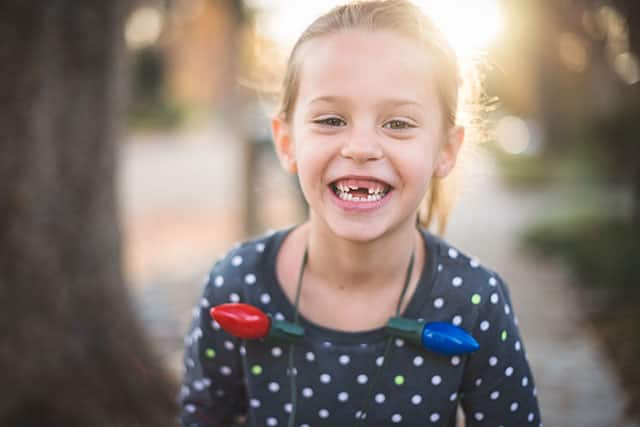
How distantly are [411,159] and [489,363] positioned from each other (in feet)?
1.79

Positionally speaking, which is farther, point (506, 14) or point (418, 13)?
point (506, 14)

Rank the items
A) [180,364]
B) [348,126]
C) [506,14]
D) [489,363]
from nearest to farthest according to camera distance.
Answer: [348,126], [489,363], [180,364], [506,14]

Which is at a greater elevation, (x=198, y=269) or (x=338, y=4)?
(x=338, y=4)

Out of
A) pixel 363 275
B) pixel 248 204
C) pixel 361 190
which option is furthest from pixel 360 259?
pixel 248 204

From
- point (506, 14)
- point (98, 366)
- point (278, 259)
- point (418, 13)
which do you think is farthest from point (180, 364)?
point (506, 14)

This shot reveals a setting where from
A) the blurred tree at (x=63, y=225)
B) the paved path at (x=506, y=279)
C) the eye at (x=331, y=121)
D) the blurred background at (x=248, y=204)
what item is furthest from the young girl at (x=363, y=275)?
the blurred tree at (x=63, y=225)

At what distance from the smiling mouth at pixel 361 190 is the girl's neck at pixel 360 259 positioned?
170mm

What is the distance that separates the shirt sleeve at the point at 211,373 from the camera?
1.72 meters

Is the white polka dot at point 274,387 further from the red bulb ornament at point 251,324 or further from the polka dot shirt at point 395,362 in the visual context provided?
the red bulb ornament at point 251,324

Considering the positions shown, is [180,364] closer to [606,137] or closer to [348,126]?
[348,126]

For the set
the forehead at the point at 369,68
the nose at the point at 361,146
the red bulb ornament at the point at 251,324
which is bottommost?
the red bulb ornament at the point at 251,324

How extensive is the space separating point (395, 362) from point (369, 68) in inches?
27.9

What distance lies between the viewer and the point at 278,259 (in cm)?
176

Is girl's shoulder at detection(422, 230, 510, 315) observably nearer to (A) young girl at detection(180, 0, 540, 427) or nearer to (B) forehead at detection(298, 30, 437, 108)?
(A) young girl at detection(180, 0, 540, 427)
